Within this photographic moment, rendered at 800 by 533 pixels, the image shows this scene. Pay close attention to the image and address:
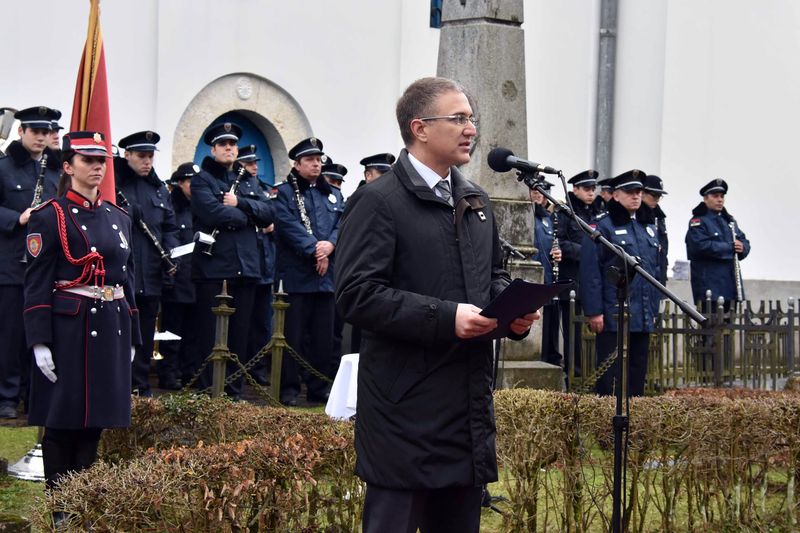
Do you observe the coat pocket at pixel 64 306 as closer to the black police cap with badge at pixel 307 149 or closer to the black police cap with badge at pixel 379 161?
the black police cap with badge at pixel 307 149

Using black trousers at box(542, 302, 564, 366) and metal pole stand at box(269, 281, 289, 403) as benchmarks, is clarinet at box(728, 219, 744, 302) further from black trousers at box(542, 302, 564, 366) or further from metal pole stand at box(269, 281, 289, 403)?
metal pole stand at box(269, 281, 289, 403)

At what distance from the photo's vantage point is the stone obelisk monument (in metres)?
10.8

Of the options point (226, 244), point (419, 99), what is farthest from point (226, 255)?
point (419, 99)

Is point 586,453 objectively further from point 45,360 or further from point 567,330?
point 567,330

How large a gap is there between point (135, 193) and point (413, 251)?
7.08 metres

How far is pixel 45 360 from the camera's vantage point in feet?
21.6

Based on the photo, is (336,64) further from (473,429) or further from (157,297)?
(473,429)

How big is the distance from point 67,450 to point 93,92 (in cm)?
278

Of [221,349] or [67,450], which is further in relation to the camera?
[221,349]

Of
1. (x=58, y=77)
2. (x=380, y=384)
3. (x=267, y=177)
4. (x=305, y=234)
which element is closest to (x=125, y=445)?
(x=380, y=384)

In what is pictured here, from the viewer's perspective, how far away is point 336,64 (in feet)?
51.0

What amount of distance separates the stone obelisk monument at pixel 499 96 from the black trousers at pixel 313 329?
182 cm

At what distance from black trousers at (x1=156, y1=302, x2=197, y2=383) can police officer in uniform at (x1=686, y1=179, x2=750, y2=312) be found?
5905 millimetres

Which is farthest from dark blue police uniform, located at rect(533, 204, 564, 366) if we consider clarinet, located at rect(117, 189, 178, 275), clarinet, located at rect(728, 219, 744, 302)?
clarinet, located at rect(117, 189, 178, 275)
